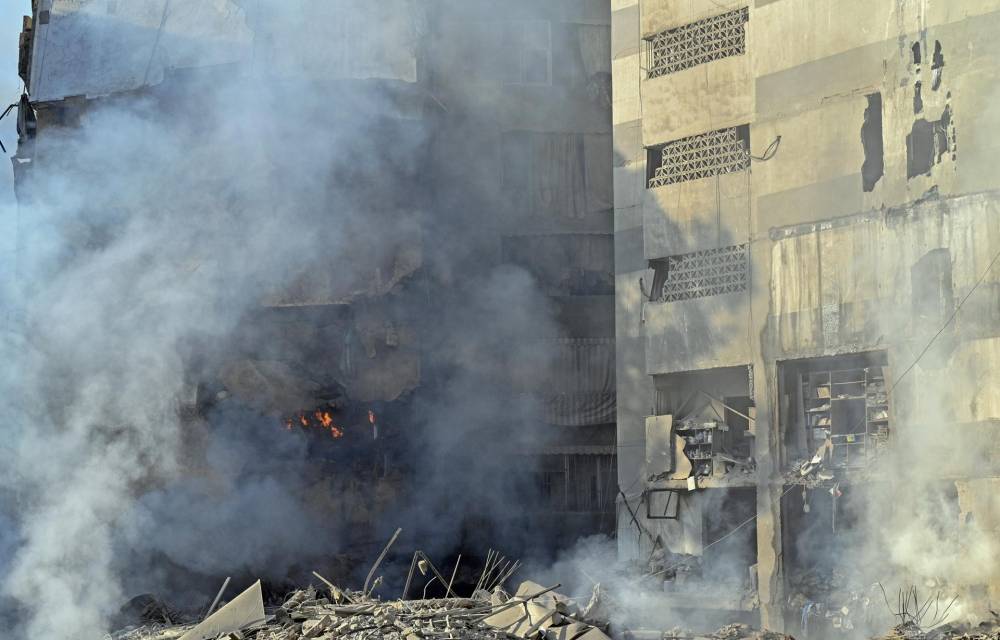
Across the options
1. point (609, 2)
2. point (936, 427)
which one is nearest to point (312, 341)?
point (609, 2)

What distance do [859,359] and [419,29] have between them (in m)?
10.9

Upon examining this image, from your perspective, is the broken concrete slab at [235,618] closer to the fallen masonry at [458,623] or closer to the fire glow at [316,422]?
the fallen masonry at [458,623]

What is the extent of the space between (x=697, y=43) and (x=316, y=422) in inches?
398

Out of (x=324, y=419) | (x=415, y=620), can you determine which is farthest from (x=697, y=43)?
(x=415, y=620)

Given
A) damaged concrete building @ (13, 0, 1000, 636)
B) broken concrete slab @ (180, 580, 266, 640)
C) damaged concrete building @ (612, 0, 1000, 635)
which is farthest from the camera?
damaged concrete building @ (13, 0, 1000, 636)

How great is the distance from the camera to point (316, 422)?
25.8 metres

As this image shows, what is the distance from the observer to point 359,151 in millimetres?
25422

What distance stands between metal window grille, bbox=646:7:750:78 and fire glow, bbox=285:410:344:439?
8961mm

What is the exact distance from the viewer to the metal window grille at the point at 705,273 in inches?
888

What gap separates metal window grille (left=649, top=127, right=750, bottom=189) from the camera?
74.7 ft

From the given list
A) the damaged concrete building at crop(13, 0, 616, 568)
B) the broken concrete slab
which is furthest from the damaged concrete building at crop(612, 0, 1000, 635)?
the broken concrete slab

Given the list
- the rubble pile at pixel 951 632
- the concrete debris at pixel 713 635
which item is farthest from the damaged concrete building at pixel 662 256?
the concrete debris at pixel 713 635

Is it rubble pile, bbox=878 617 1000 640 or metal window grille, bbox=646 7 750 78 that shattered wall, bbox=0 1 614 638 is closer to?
metal window grille, bbox=646 7 750 78

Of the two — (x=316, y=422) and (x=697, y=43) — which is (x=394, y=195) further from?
(x=697, y=43)
